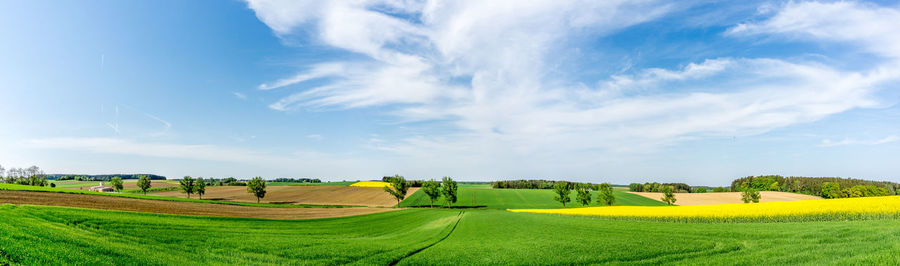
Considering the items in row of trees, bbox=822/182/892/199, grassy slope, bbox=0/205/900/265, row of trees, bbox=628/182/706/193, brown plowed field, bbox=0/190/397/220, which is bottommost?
row of trees, bbox=628/182/706/193

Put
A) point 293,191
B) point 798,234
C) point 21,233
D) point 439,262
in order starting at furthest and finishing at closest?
1. point 293,191
2. point 798,234
3. point 439,262
4. point 21,233

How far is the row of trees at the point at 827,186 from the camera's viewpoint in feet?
360

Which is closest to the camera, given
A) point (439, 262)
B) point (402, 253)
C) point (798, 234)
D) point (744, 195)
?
point (439, 262)

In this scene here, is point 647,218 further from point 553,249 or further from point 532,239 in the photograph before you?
point 553,249

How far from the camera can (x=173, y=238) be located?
16.8m

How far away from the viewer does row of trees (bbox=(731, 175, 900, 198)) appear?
4316 inches

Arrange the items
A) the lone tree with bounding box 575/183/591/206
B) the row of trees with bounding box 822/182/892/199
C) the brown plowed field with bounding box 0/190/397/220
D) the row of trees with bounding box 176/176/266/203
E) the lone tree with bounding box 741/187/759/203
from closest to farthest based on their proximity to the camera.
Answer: the brown plowed field with bounding box 0/190/397/220, the lone tree with bounding box 741/187/759/203, the lone tree with bounding box 575/183/591/206, the row of trees with bounding box 176/176/266/203, the row of trees with bounding box 822/182/892/199

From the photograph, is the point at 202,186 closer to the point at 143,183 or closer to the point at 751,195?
the point at 143,183

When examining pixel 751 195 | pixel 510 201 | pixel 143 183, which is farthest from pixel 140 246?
pixel 143 183

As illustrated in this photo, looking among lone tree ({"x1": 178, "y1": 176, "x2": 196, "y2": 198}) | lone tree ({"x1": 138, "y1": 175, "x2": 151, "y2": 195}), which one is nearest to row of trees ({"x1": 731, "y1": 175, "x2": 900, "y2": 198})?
lone tree ({"x1": 178, "y1": 176, "x2": 196, "y2": 198})

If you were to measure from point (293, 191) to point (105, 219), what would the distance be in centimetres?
10023

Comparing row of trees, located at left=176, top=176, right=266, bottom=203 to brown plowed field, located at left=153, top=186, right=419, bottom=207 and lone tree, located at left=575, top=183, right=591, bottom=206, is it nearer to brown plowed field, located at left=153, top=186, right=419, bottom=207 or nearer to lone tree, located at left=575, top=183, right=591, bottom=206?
brown plowed field, located at left=153, top=186, right=419, bottom=207

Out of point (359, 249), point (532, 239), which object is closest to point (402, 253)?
point (359, 249)

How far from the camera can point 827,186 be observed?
11962cm
